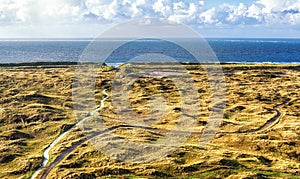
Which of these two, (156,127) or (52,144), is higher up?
(156,127)

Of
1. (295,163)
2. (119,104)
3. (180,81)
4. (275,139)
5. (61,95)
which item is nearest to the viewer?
(295,163)

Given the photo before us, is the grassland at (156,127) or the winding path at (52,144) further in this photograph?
the grassland at (156,127)

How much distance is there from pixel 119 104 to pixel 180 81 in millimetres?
46137

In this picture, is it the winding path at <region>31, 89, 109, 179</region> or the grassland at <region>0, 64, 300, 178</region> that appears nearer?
→ the winding path at <region>31, 89, 109, 179</region>

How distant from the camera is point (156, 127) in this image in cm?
9406

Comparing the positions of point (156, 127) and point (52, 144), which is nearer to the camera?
point (52, 144)

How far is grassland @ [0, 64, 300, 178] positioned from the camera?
65081mm

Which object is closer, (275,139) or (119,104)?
(275,139)

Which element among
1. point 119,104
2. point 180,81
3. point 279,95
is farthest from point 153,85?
point 279,95

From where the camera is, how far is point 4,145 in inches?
3071

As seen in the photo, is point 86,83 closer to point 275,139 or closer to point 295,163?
point 275,139

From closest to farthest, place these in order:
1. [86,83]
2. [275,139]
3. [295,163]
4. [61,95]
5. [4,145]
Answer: [295,163] < [4,145] < [275,139] < [61,95] < [86,83]

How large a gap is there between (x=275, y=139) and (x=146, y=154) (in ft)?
107

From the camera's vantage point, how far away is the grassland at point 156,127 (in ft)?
214
